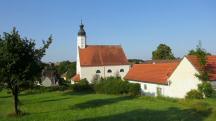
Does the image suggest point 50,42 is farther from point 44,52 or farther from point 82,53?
point 82,53

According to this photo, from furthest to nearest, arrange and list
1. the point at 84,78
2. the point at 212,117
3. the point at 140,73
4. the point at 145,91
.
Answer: the point at 84,78, the point at 140,73, the point at 145,91, the point at 212,117

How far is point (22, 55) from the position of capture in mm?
25688

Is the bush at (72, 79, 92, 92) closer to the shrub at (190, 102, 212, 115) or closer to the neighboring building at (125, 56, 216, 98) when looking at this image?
the neighboring building at (125, 56, 216, 98)

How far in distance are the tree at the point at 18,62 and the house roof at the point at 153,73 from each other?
1832cm

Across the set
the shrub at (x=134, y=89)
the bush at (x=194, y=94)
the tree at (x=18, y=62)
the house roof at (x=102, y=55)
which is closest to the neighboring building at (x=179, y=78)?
the shrub at (x=134, y=89)

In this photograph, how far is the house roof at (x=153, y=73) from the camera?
41969 millimetres

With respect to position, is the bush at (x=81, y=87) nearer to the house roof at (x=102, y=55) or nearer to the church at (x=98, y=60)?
the church at (x=98, y=60)

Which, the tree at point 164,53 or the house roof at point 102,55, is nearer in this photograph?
the house roof at point 102,55

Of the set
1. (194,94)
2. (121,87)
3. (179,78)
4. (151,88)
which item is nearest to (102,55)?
(121,87)

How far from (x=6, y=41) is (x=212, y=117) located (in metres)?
14.8

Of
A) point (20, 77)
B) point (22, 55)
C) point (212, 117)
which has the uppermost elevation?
point (22, 55)

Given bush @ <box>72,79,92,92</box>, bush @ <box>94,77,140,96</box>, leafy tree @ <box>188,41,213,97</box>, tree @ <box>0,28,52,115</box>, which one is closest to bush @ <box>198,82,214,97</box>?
leafy tree @ <box>188,41,213,97</box>

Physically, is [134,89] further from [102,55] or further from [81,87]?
[102,55]

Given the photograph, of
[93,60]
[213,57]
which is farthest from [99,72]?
[213,57]
